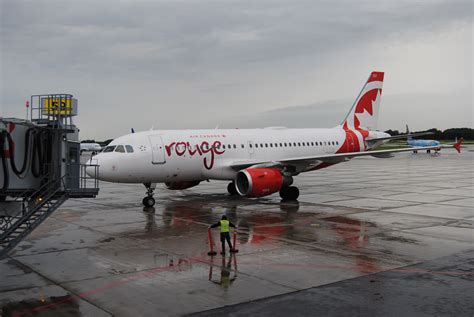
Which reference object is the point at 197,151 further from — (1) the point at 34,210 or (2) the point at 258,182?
(1) the point at 34,210

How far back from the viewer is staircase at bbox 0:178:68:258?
1212 centimetres

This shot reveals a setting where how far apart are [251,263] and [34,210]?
231 inches

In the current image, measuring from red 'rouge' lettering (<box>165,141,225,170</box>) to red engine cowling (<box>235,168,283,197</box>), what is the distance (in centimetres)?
260

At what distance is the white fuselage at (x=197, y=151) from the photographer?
23.6m

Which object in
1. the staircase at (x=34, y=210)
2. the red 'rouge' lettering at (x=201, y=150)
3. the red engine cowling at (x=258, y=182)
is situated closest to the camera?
the staircase at (x=34, y=210)

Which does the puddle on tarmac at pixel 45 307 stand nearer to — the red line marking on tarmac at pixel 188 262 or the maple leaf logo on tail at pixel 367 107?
the red line marking on tarmac at pixel 188 262

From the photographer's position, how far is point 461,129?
563 feet

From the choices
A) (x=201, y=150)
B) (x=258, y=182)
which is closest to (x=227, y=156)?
(x=201, y=150)

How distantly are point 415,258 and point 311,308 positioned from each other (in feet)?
17.2

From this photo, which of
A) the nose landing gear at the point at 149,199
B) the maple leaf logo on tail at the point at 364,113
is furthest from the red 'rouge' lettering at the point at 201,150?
the maple leaf logo on tail at the point at 364,113

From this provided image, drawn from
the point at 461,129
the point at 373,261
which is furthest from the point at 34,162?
the point at 461,129

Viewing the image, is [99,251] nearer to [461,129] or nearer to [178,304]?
[178,304]

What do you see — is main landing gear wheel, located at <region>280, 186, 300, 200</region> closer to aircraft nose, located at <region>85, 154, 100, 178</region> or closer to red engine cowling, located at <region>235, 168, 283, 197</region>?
red engine cowling, located at <region>235, 168, 283, 197</region>

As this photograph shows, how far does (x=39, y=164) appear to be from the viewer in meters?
13.5
